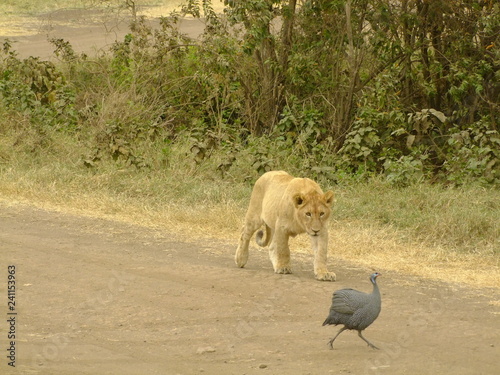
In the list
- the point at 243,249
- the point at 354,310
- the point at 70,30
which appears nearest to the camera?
the point at 354,310

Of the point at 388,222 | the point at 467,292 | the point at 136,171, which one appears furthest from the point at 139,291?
the point at 136,171

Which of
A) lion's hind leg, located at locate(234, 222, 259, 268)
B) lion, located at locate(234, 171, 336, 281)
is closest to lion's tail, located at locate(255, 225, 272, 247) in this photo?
lion, located at locate(234, 171, 336, 281)

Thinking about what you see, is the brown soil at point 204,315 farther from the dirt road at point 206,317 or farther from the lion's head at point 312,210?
the lion's head at point 312,210

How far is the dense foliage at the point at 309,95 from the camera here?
11.6m

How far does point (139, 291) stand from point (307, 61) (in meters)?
6.10

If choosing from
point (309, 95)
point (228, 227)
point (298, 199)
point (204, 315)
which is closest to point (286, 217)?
point (298, 199)

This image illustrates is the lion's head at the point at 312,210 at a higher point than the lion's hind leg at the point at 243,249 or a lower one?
higher

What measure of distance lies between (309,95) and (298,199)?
5630mm

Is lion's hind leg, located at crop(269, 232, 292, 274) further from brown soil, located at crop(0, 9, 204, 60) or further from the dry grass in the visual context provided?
brown soil, located at crop(0, 9, 204, 60)

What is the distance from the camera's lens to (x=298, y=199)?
7.43 meters

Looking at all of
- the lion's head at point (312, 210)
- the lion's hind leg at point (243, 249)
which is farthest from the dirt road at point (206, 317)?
the lion's head at point (312, 210)

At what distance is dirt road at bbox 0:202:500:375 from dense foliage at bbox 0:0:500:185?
10.7 ft

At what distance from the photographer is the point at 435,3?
11805mm

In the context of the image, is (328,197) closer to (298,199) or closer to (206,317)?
(298,199)
